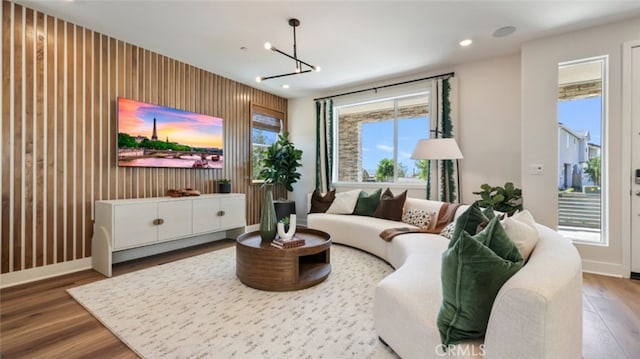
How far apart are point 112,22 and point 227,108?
78.6 inches

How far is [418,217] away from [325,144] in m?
2.55

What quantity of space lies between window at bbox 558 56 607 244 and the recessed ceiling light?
0.81 metres

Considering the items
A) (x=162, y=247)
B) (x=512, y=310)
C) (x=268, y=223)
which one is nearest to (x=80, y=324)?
(x=268, y=223)

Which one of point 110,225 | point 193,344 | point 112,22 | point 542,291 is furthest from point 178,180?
point 542,291

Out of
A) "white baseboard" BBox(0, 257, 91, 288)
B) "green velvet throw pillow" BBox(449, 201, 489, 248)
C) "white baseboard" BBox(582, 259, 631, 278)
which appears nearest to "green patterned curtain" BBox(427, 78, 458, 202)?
"white baseboard" BBox(582, 259, 631, 278)

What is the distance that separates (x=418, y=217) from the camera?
3.69m

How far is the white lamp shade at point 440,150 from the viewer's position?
359cm

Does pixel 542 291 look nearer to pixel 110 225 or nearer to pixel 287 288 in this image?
pixel 287 288

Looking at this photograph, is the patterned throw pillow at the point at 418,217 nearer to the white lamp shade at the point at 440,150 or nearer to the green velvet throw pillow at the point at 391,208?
the green velvet throw pillow at the point at 391,208

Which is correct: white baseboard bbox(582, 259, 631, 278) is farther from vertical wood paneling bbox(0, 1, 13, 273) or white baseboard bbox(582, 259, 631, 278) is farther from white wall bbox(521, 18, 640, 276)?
vertical wood paneling bbox(0, 1, 13, 273)

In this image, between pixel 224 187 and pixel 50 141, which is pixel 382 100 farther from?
pixel 50 141

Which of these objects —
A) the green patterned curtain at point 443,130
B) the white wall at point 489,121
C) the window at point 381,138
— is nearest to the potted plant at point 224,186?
the window at point 381,138

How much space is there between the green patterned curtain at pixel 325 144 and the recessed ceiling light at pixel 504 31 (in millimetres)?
2904

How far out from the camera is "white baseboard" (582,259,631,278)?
3.03 meters
